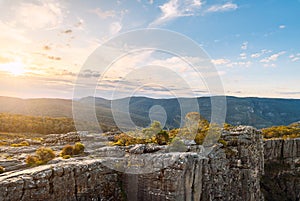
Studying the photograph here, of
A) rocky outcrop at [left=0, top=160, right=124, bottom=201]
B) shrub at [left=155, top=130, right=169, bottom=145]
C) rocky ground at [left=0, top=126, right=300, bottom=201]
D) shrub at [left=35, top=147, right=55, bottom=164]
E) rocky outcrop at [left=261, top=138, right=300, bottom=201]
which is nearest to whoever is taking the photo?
rocky outcrop at [left=0, top=160, right=124, bottom=201]

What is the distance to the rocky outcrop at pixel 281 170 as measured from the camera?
53.1 metres

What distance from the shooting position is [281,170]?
2223 inches

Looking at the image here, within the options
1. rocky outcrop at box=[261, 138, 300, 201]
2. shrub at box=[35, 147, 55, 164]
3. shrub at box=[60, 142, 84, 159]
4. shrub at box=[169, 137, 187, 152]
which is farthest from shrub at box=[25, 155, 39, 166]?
rocky outcrop at box=[261, 138, 300, 201]

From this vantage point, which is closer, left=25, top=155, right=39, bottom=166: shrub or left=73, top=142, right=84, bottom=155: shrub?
left=25, top=155, right=39, bottom=166: shrub

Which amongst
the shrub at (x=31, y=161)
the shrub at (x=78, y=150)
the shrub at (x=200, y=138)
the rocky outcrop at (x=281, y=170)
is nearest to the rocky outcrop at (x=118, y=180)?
the shrub at (x=31, y=161)

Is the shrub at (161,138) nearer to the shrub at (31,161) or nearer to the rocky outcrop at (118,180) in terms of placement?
the rocky outcrop at (118,180)

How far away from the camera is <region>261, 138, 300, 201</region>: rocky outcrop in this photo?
174ft

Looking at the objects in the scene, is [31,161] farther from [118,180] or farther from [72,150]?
[118,180]

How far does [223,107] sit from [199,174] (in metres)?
21.6

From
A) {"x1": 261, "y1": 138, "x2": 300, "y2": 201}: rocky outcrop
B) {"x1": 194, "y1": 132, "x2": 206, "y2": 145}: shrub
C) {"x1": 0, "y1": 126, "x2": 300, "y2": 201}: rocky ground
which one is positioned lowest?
{"x1": 261, "y1": 138, "x2": 300, "y2": 201}: rocky outcrop

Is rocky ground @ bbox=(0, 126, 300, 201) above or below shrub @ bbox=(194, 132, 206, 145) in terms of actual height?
below

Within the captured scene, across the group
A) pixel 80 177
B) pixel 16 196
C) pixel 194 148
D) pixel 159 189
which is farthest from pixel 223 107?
pixel 16 196

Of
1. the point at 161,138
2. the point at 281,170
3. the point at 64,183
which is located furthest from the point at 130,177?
the point at 281,170

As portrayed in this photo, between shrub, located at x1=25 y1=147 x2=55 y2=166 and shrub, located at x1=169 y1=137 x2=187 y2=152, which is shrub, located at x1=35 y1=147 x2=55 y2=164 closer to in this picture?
shrub, located at x1=25 y1=147 x2=55 y2=166
